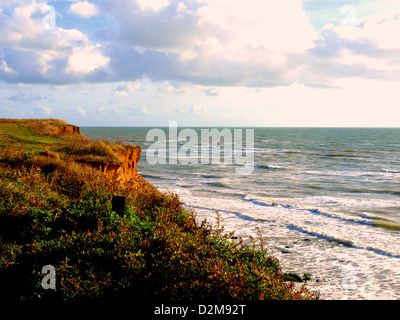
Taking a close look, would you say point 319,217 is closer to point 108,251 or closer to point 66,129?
point 108,251

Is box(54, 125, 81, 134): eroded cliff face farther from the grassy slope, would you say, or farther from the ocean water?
the grassy slope

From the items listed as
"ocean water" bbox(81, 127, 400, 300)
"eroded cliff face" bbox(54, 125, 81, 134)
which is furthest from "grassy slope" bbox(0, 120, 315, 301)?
"eroded cliff face" bbox(54, 125, 81, 134)

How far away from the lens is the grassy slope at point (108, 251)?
200 inches

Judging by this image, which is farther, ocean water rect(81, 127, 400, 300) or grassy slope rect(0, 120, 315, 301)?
ocean water rect(81, 127, 400, 300)

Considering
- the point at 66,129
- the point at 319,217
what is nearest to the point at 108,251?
the point at 319,217

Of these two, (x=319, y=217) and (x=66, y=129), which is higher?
(x=66, y=129)

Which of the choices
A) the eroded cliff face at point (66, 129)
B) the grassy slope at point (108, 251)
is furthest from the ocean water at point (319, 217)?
the eroded cliff face at point (66, 129)

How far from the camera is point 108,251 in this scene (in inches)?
231

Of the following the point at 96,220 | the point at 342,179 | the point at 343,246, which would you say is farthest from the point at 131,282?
the point at 342,179

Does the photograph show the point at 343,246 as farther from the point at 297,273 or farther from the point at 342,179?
the point at 342,179

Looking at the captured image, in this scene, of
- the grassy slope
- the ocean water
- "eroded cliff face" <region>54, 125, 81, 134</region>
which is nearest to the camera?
the grassy slope

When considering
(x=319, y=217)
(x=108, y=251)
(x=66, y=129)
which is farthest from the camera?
(x=66, y=129)

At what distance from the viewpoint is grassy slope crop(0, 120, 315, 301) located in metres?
5.08
